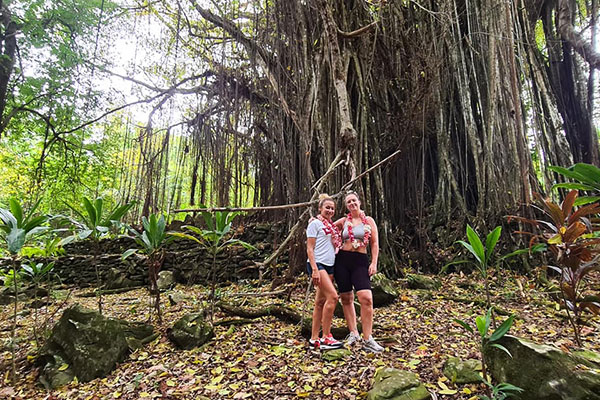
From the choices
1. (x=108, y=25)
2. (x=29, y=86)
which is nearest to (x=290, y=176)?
(x=108, y=25)

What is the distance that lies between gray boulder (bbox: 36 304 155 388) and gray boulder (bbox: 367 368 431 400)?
1566 mm

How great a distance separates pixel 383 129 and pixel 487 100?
127 cm

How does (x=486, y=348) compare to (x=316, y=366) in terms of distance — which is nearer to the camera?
(x=486, y=348)

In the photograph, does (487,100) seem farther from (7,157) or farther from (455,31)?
(7,157)

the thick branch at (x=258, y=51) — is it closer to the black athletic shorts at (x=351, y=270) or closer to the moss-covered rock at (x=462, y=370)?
the black athletic shorts at (x=351, y=270)

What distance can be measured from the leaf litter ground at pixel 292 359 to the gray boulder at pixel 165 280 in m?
1.59

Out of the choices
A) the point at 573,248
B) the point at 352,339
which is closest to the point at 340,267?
the point at 352,339

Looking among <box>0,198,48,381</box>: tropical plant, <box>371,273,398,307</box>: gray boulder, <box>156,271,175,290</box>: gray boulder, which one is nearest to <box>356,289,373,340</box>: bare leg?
<box>371,273,398,307</box>: gray boulder

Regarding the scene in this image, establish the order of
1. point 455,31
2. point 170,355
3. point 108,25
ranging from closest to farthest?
1. point 170,355
2. point 455,31
3. point 108,25

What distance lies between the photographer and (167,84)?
6078 millimetres

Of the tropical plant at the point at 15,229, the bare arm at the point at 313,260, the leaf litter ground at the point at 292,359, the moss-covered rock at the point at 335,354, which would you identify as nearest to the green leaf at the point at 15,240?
the tropical plant at the point at 15,229

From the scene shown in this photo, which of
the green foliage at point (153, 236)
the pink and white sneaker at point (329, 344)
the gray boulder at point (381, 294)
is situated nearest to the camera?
the pink and white sneaker at point (329, 344)

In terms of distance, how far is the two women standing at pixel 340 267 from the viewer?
76.3 inches

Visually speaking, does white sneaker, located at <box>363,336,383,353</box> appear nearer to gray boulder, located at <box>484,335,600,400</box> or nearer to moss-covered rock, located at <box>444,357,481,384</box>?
moss-covered rock, located at <box>444,357,481,384</box>
